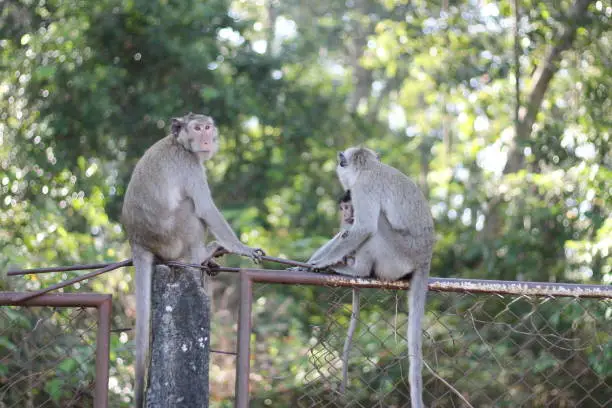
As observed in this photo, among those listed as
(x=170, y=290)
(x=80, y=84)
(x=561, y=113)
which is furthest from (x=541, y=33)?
(x=170, y=290)

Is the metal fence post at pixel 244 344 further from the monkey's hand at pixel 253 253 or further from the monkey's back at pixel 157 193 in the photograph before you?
the monkey's back at pixel 157 193

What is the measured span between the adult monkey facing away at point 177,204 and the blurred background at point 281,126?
95.9 inches

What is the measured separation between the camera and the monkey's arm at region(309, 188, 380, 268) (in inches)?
146

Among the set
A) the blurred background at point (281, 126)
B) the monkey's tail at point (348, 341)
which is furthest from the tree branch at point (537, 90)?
the monkey's tail at point (348, 341)

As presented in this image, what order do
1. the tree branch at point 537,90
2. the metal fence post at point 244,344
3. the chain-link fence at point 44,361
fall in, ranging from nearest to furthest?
the metal fence post at point 244,344, the chain-link fence at point 44,361, the tree branch at point 537,90

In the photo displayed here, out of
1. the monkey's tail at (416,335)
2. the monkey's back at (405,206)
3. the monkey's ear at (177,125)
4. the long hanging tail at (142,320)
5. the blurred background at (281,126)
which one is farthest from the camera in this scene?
the blurred background at (281,126)

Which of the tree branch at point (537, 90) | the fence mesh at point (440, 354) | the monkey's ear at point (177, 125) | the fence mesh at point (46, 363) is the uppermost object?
the monkey's ear at point (177, 125)

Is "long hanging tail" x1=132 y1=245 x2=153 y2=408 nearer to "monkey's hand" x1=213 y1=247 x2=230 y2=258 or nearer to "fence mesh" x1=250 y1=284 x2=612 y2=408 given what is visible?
"monkey's hand" x1=213 y1=247 x2=230 y2=258

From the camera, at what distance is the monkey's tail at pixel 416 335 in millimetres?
2840

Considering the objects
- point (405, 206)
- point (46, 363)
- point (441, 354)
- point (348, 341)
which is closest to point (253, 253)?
point (348, 341)

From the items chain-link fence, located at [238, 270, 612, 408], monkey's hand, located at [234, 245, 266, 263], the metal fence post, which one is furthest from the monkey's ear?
the metal fence post

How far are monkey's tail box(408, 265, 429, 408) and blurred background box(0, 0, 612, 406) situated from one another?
3.34m

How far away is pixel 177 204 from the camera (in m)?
3.96

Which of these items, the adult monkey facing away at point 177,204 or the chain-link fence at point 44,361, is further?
the chain-link fence at point 44,361
